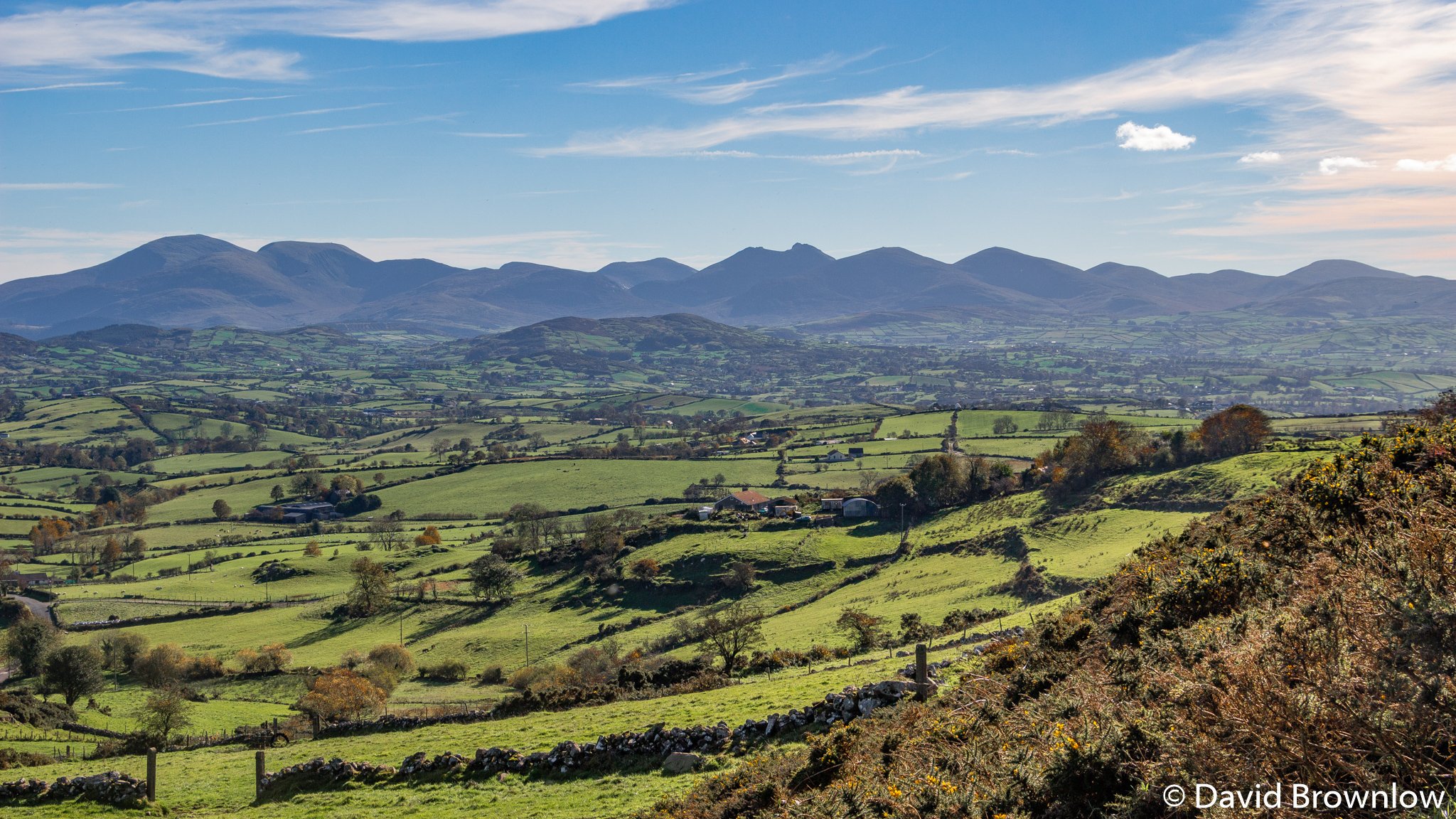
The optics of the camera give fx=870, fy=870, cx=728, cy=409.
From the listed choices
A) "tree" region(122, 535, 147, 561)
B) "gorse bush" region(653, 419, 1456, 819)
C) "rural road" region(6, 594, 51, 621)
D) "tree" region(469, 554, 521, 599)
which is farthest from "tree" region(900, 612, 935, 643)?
"tree" region(122, 535, 147, 561)

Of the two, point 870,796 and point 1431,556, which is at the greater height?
point 1431,556

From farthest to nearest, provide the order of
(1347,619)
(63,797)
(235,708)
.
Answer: (235,708) → (63,797) → (1347,619)

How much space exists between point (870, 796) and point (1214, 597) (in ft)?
29.3

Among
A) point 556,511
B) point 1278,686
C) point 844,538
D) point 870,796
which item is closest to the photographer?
point 1278,686

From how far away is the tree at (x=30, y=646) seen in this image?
59156mm

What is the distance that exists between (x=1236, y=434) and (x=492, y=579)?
66686 millimetres

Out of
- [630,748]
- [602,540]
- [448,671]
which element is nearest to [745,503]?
[602,540]

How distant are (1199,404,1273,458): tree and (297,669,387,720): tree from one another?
68.3 m

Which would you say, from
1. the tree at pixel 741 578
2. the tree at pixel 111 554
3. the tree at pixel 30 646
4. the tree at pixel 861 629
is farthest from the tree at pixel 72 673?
the tree at pixel 111 554

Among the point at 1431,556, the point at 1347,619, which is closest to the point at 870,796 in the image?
the point at 1347,619

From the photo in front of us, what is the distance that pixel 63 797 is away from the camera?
23594 millimetres

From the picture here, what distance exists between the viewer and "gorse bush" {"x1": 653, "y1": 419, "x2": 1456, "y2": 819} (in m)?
9.25

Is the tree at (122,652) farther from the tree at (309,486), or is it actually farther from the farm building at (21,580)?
the tree at (309,486)

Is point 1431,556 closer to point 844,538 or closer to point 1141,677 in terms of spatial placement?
point 1141,677
